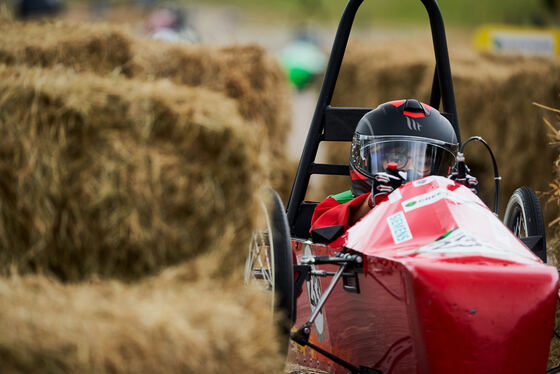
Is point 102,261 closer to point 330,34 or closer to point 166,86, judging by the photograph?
point 166,86

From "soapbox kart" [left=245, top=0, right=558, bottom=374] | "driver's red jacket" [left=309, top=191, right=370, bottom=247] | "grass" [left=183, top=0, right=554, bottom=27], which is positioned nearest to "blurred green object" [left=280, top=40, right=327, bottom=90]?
"grass" [left=183, top=0, right=554, bottom=27]

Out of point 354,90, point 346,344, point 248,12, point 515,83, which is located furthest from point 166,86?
point 248,12

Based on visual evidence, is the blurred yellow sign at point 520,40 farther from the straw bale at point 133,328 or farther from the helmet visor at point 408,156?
the straw bale at point 133,328

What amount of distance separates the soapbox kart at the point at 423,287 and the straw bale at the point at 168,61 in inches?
26.4

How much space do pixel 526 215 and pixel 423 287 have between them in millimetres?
2086

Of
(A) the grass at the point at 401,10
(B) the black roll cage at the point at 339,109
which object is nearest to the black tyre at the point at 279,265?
(B) the black roll cage at the point at 339,109

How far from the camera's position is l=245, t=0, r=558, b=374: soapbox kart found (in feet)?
10.2

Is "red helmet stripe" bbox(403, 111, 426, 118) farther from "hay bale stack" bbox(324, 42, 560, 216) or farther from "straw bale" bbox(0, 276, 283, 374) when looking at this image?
"hay bale stack" bbox(324, 42, 560, 216)

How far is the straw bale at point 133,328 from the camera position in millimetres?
2689

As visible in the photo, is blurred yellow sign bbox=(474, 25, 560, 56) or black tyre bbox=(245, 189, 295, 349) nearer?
black tyre bbox=(245, 189, 295, 349)

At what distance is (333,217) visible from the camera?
183 inches

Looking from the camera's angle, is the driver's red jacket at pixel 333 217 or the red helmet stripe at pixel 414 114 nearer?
the driver's red jacket at pixel 333 217

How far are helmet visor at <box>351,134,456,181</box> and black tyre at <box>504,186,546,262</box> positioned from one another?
61cm

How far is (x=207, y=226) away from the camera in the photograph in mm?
3299
